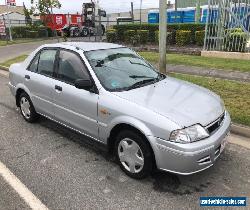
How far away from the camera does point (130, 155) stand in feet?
13.6

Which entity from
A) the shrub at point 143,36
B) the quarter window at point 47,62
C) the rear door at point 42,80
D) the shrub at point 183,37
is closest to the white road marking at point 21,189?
the rear door at point 42,80

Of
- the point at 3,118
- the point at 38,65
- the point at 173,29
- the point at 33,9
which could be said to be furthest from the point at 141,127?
the point at 33,9

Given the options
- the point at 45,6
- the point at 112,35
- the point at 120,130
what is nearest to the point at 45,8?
the point at 45,6

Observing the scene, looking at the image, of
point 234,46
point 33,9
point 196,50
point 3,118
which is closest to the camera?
point 3,118

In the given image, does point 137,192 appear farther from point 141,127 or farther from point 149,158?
point 141,127

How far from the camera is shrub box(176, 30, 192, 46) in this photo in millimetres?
16097

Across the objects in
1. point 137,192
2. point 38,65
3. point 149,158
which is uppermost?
point 38,65

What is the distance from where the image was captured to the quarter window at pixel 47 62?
5.51m

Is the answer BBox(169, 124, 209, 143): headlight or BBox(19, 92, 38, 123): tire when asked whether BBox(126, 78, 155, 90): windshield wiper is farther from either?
BBox(19, 92, 38, 123): tire

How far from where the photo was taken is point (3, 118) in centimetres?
679

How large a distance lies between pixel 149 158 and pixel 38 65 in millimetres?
3107

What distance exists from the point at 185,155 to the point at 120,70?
6.24ft

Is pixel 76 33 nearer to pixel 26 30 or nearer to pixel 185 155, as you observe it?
pixel 26 30

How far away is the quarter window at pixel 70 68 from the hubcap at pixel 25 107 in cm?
136
